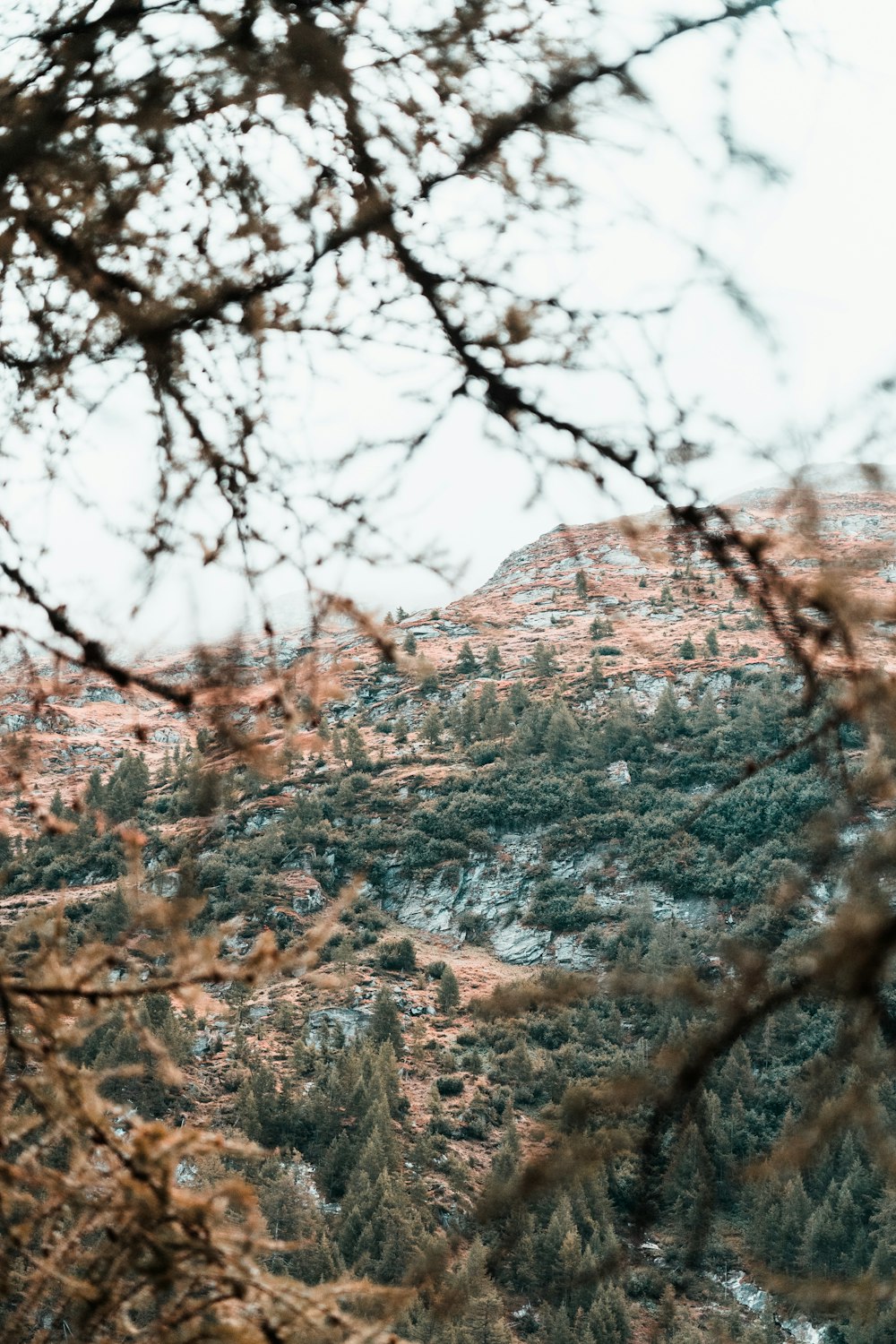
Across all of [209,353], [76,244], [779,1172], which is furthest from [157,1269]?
[76,244]

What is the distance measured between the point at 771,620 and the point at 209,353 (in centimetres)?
153

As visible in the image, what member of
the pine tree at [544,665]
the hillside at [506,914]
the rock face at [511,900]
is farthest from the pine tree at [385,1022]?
the pine tree at [544,665]

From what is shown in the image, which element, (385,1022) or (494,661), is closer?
(385,1022)

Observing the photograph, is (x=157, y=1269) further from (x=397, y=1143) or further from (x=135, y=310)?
(x=397, y=1143)

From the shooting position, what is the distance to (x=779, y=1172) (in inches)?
66.4

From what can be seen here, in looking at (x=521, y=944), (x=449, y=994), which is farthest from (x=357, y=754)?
(x=449, y=994)

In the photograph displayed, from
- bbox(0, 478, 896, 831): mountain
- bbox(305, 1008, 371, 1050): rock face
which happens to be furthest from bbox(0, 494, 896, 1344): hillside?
bbox(305, 1008, 371, 1050): rock face

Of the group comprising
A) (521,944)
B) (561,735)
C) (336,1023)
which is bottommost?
(336,1023)

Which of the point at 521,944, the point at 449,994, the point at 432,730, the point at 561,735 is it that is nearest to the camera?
the point at 449,994

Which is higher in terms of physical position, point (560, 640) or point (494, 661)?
point (560, 640)

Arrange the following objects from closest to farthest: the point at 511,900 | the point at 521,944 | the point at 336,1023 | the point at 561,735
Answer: the point at 336,1023, the point at 521,944, the point at 511,900, the point at 561,735

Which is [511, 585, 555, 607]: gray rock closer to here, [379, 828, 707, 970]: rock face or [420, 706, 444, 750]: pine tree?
[420, 706, 444, 750]: pine tree

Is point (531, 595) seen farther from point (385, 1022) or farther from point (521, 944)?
point (385, 1022)

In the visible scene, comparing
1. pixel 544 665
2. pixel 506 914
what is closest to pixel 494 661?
Answer: pixel 544 665
